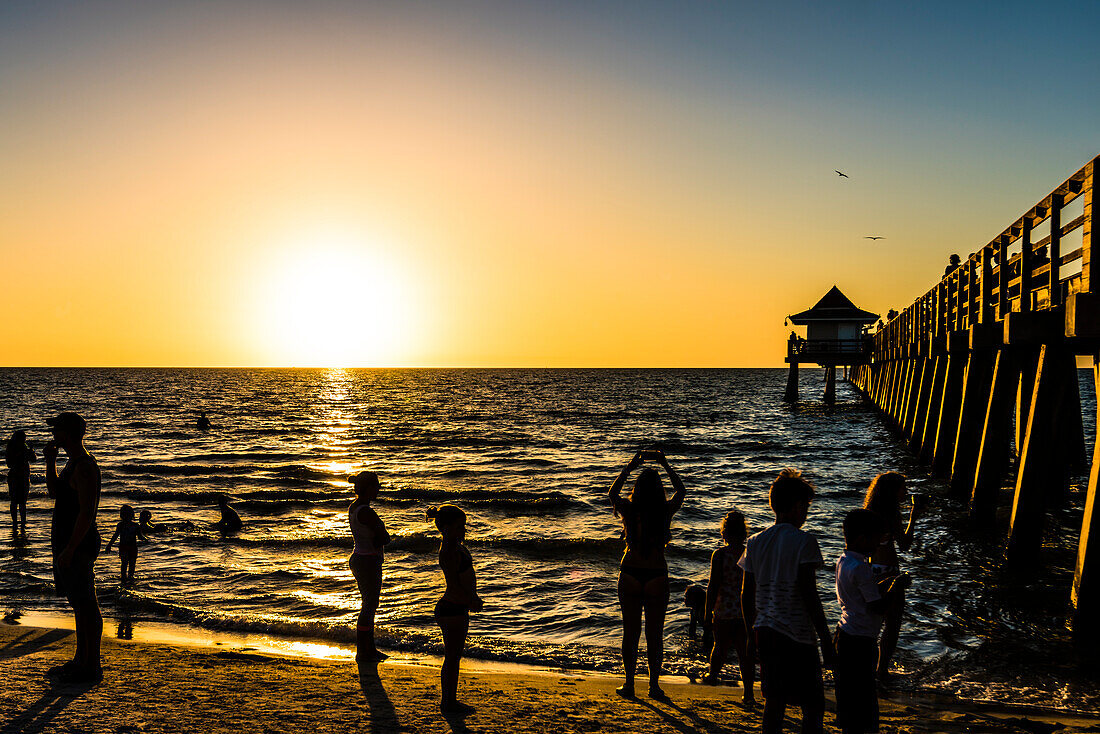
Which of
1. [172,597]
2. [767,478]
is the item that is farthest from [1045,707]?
[767,478]

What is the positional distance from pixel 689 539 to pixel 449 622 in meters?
10.2

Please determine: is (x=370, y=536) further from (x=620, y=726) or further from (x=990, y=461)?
(x=990, y=461)

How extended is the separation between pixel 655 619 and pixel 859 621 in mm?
1924

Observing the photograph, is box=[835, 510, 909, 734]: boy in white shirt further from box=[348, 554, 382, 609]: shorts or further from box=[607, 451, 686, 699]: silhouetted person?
box=[348, 554, 382, 609]: shorts

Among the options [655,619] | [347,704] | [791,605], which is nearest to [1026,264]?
[655,619]

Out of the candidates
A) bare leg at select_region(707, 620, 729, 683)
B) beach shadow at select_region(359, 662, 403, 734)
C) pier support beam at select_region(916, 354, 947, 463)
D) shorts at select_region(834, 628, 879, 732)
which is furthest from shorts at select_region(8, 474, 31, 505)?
pier support beam at select_region(916, 354, 947, 463)

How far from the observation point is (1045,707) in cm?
666

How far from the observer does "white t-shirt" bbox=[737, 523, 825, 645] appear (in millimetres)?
4242

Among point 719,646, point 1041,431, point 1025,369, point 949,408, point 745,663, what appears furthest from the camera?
point 949,408

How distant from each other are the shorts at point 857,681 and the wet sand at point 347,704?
4.20 feet

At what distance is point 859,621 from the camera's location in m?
4.30

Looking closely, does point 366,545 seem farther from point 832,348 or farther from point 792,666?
point 832,348

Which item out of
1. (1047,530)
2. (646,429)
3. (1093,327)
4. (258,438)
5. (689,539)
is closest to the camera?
(1093,327)

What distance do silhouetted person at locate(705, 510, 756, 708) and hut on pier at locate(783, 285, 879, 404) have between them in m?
47.0
